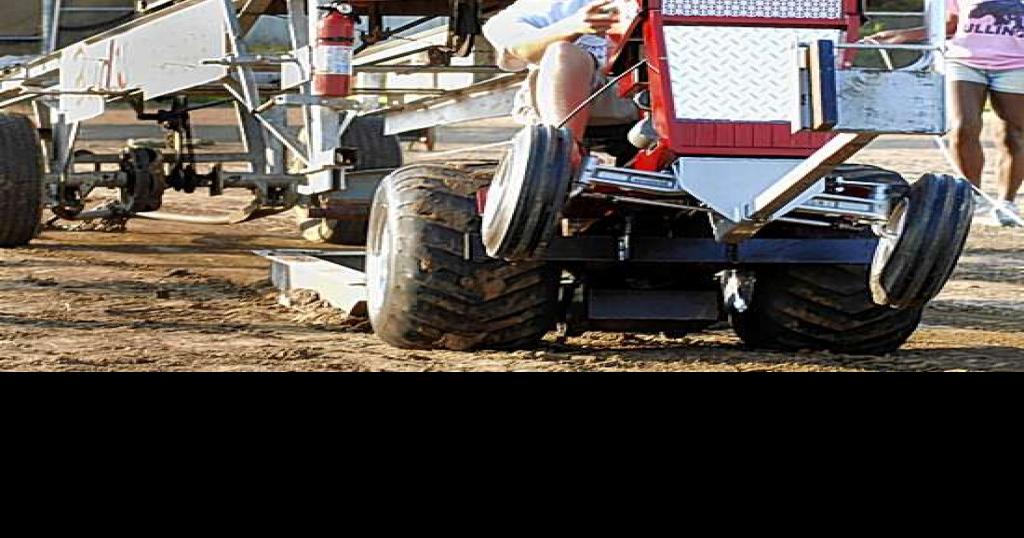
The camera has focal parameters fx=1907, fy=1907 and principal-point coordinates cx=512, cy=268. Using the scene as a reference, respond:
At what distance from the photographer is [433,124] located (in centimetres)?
1070

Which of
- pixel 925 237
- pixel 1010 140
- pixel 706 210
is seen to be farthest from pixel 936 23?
pixel 1010 140

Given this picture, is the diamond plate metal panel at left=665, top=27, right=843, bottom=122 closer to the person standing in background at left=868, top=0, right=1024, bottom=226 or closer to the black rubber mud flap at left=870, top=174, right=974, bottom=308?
the black rubber mud flap at left=870, top=174, right=974, bottom=308

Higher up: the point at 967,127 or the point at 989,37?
the point at 989,37

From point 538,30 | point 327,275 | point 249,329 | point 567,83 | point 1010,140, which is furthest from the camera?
point 1010,140

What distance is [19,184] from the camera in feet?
33.9

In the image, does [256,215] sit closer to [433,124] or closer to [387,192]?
[433,124]

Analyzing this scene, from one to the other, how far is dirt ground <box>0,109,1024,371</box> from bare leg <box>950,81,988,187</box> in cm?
48

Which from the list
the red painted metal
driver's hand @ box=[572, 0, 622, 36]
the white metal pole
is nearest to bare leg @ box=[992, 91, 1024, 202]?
the red painted metal

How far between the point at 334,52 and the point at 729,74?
3.31 metres

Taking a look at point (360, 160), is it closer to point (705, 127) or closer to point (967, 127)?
point (967, 127)

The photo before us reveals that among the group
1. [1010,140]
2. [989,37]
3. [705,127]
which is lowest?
[1010,140]
